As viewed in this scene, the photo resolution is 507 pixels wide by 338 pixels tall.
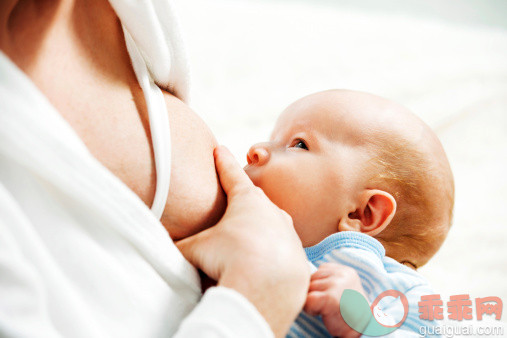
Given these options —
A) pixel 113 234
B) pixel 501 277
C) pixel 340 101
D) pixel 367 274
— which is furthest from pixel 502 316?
pixel 113 234

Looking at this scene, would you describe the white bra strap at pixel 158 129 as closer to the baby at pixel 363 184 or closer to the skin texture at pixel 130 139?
the skin texture at pixel 130 139

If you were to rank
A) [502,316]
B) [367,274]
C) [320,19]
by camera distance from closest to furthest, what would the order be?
[367,274], [502,316], [320,19]

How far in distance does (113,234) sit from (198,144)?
206 millimetres

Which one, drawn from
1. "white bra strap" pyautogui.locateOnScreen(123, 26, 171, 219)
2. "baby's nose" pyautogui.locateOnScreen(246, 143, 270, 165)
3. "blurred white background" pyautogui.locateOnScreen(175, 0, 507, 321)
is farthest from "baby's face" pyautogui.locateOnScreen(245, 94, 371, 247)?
"blurred white background" pyautogui.locateOnScreen(175, 0, 507, 321)

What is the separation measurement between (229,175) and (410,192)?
41 cm

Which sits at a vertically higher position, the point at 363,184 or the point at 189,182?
the point at 189,182

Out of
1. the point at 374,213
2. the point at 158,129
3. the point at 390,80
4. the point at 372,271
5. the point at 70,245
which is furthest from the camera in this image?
the point at 390,80

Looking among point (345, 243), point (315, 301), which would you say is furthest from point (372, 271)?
point (315, 301)

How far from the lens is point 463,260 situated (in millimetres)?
1250

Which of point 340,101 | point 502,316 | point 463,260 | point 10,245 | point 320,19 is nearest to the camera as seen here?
point 10,245

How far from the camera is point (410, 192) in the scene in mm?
941

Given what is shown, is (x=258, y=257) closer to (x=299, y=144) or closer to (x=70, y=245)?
(x=70, y=245)

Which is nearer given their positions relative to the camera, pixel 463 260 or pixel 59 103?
pixel 59 103

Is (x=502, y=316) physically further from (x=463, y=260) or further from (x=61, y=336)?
(x=61, y=336)
